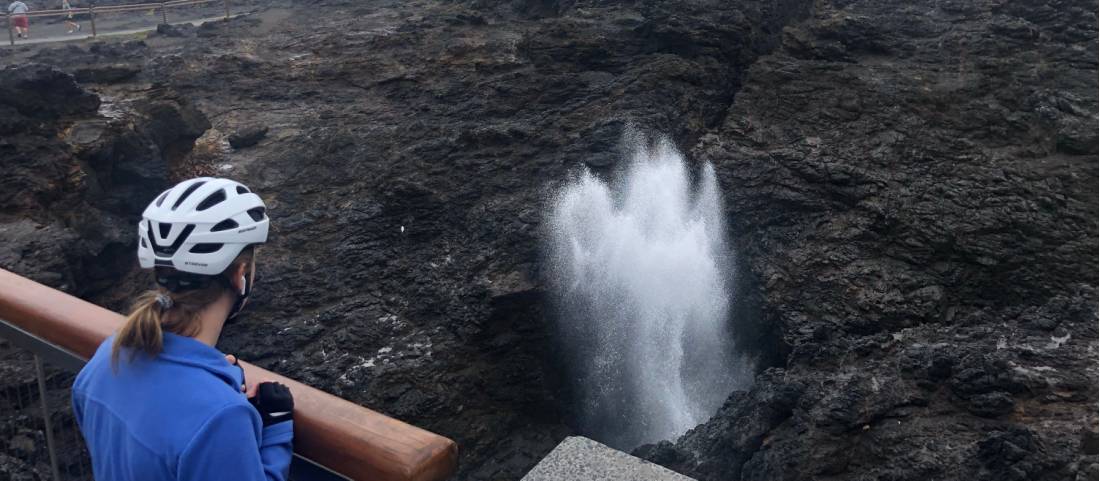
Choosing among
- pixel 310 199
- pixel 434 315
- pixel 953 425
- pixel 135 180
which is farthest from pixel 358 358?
pixel 953 425

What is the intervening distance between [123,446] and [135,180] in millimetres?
8221

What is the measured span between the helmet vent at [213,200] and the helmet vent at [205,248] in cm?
9

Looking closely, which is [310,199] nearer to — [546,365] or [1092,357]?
[546,365]

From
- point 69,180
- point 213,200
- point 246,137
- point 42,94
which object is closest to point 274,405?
point 213,200

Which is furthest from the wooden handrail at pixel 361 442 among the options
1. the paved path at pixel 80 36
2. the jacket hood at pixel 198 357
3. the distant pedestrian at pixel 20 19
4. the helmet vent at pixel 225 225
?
the distant pedestrian at pixel 20 19

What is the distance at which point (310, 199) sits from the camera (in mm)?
9086

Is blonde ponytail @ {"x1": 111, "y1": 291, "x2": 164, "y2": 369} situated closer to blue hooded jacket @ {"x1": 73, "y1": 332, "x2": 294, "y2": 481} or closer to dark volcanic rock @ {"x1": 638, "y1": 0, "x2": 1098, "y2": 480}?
blue hooded jacket @ {"x1": 73, "y1": 332, "x2": 294, "y2": 481}

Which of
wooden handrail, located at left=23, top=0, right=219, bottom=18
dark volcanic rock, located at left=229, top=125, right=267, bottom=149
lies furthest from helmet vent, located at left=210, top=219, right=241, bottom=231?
wooden handrail, located at left=23, top=0, right=219, bottom=18

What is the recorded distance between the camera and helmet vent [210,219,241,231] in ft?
7.08

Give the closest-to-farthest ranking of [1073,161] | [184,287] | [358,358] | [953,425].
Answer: [184,287]
[953,425]
[358,358]
[1073,161]

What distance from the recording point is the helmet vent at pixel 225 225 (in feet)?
7.08

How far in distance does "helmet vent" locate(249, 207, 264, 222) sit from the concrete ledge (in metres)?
1.11

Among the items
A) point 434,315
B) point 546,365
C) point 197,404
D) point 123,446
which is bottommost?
point 546,365

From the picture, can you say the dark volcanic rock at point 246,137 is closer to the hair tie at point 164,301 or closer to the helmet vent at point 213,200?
the helmet vent at point 213,200
